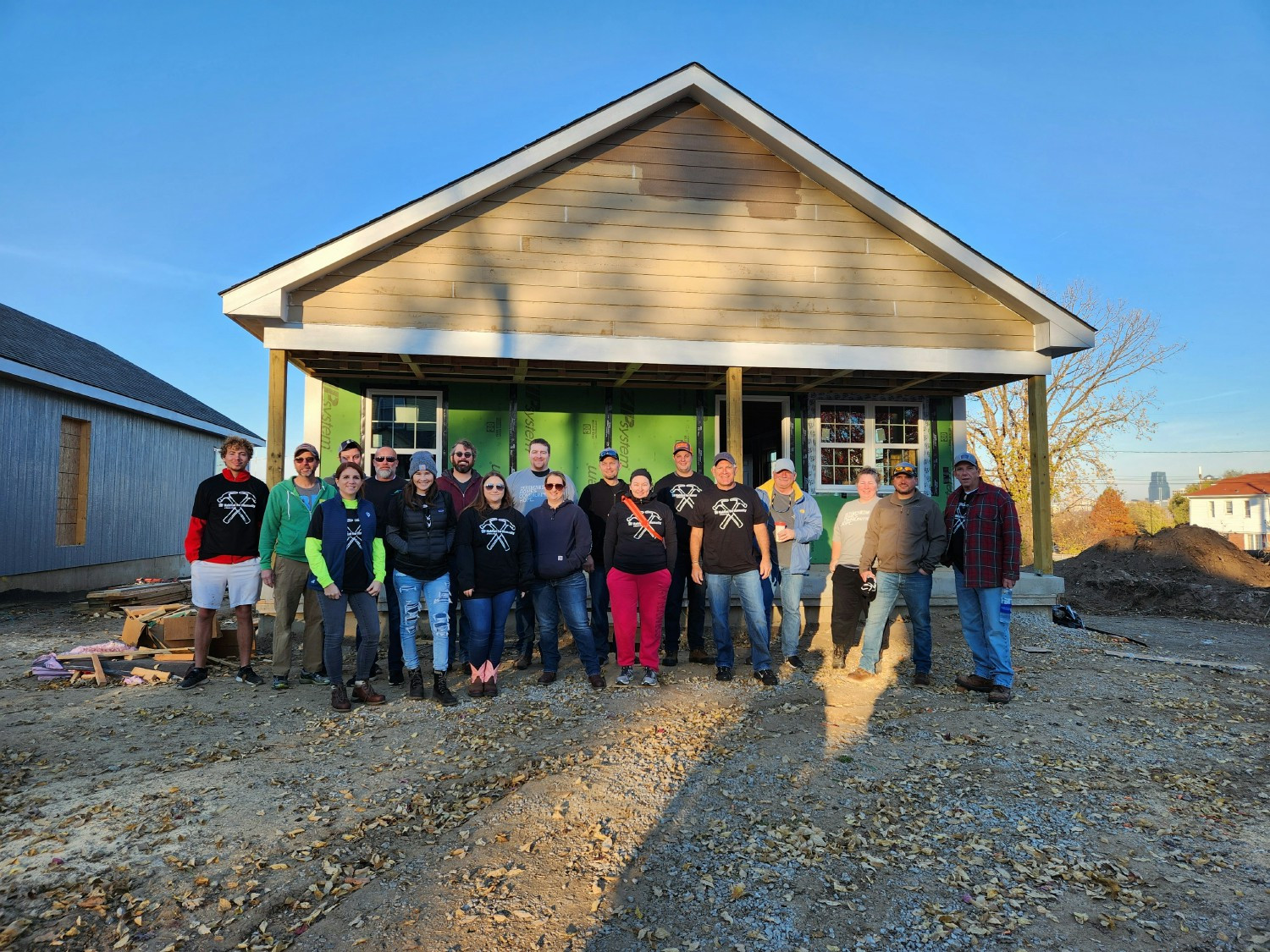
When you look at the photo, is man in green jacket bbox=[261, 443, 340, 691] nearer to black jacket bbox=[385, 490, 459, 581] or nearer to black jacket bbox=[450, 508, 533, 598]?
black jacket bbox=[385, 490, 459, 581]

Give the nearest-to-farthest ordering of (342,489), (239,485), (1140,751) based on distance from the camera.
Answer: (1140,751)
(342,489)
(239,485)

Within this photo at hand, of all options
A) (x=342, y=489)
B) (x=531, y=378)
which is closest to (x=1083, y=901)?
(x=342, y=489)

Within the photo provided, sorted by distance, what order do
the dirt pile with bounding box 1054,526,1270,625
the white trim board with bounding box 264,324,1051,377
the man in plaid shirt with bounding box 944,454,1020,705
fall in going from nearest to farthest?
the man in plaid shirt with bounding box 944,454,1020,705 < the white trim board with bounding box 264,324,1051,377 < the dirt pile with bounding box 1054,526,1270,625

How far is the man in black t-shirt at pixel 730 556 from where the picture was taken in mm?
6234

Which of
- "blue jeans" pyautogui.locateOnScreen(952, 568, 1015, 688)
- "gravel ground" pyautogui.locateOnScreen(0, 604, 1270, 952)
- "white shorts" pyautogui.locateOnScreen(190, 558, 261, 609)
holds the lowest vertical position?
"gravel ground" pyautogui.locateOnScreen(0, 604, 1270, 952)

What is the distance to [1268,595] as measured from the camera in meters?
12.9

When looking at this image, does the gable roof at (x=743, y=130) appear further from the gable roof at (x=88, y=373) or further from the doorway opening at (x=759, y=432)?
the gable roof at (x=88, y=373)

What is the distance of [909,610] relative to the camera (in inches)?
250

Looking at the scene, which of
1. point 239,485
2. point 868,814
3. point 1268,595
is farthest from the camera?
point 1268,595

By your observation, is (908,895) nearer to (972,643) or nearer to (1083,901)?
(1083,901)

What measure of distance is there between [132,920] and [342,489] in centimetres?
319

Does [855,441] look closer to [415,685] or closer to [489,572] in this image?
[489,572]

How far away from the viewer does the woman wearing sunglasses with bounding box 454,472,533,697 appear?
5688 millimetres

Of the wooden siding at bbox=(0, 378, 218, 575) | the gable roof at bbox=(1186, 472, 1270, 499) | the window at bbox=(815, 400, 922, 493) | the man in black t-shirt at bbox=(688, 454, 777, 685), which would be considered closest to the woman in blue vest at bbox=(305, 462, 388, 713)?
the man in black t-shirt at bbox=(688, 454, 777, 685)
